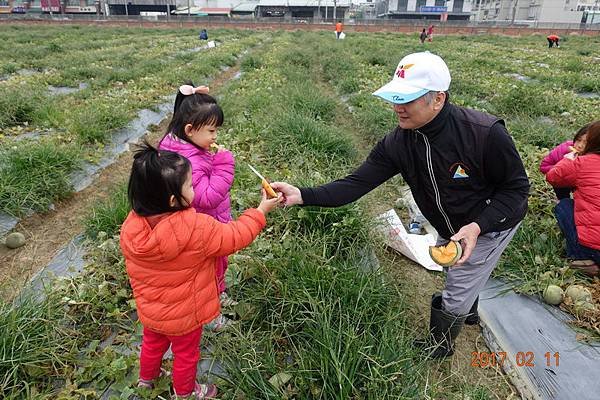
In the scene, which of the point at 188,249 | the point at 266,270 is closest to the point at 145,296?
the point at 188,249

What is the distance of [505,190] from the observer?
6.97ft

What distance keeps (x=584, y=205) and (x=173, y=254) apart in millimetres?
3084

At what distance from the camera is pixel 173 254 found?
1750mm

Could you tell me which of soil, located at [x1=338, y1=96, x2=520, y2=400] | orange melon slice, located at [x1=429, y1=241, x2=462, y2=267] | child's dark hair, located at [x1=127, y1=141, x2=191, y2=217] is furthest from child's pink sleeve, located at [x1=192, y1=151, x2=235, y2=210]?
soil, located at [x1=338, y1=96, x2=520, y2=400]

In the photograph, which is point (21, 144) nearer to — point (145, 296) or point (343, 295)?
point (145, 296)

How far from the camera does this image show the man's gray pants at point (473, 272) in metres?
2.26

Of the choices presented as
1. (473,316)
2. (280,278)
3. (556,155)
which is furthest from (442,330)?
(556,155)

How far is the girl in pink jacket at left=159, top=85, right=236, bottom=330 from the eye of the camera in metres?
2.31

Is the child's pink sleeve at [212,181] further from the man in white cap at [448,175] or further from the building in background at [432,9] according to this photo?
the building in background at [432,9]

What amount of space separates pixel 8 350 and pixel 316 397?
67.9 inches

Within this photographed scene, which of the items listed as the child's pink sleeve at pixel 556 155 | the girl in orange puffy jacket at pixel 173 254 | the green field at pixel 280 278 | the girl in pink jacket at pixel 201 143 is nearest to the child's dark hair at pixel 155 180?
the girl in orange puffy jacket at pixel 173 254

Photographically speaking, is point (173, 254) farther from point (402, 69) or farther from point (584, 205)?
point (584, 205)

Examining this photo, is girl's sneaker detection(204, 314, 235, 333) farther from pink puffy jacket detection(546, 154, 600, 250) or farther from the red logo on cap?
pink puffy jacket detection(546, 154, 600, 250)

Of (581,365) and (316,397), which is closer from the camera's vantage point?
(316,397)
